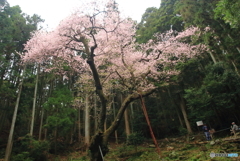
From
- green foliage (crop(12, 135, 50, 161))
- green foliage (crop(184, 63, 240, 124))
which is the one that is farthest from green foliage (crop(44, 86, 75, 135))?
green foliage (crop(184, 63, 240, 124))

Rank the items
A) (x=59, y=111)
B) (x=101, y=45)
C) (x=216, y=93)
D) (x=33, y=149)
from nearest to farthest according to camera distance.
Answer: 1. (x=101, y=45)
2. (x=33, y=149)
3. (x=59, y=111)
4. (x=216, y=93)

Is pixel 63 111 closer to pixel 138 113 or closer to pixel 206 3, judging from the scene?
pixel 138 113

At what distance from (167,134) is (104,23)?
516 inches

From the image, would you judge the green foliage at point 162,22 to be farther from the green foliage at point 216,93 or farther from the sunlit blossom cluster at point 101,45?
the green foliage at point 216,93

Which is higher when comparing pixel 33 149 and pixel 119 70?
pixel 119 70

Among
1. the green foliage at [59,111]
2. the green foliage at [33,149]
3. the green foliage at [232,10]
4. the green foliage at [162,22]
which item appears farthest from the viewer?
the green foliage at [162,22]

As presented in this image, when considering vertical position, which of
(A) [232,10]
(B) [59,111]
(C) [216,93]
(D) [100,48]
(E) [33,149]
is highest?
(D) [100,48]

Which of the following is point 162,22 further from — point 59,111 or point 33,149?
point 33,149

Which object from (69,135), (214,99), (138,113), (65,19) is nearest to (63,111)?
(65,19)

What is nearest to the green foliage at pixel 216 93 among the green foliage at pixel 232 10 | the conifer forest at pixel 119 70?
the conifer forest at pixel 119 70

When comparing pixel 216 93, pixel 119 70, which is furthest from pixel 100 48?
pixel 216 93

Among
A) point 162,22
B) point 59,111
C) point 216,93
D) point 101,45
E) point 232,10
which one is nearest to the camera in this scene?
point 232,10

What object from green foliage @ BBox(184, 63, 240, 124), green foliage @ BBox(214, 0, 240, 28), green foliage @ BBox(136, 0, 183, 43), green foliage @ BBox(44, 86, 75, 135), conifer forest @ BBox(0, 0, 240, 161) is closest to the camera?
green foliage @ BBox(214, 0, 240, 28)

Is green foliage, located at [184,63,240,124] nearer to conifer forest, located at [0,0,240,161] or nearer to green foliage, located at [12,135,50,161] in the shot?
conifer forest, located at [0,0,240,161]
